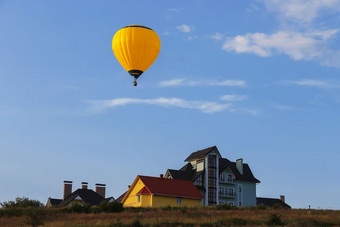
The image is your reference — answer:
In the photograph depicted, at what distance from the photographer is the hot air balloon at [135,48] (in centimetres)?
4512

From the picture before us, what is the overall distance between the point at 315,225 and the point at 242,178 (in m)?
50.4

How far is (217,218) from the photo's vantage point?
4094 centimetres

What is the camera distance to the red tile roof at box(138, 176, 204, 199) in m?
66.0

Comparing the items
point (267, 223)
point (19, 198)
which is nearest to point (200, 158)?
point (19, 198)

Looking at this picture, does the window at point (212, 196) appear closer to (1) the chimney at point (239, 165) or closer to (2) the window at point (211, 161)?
(2) the window at point (211, 161)

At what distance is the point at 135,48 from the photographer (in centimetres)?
4512

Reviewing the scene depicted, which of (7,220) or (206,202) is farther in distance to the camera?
(206,202)

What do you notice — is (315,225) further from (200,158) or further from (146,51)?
(200,158)

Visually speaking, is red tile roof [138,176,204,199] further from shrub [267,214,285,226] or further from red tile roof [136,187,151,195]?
shrub [267,214,285,226]

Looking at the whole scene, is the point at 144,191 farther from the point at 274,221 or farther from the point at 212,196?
the point at 274,221

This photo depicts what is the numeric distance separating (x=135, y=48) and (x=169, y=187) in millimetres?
26546

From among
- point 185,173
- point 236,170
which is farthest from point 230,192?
point 185,173

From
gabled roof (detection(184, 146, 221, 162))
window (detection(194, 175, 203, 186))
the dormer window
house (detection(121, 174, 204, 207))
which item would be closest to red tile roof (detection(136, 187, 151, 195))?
house (detection(121, 174, 204, 207))

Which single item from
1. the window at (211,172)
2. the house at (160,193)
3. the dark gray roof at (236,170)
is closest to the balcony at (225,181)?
the dark gray roof at (236,170)
